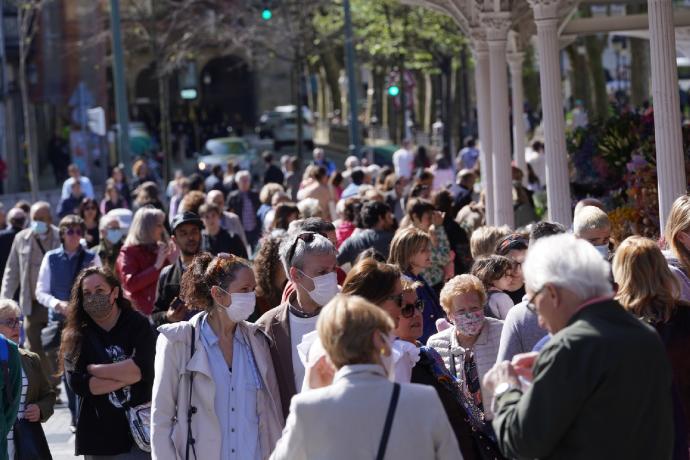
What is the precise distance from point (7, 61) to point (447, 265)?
136 ft

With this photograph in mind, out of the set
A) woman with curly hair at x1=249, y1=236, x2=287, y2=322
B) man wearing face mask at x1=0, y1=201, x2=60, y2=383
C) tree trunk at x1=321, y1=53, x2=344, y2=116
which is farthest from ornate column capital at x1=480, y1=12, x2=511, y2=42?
tree trunk at x1=321, y1=53, x2=344, y2=116

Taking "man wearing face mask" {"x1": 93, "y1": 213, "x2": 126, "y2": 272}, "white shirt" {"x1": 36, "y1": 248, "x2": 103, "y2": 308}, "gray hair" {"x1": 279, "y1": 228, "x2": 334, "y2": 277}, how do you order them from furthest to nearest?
"man wearing face mask" {"x1": 93, "y1": 213, "x2": 126, "y2": 272}, "white shirt" {"x1": 36, "y1": 248, "x2": 103, "y2": 308}, "gray hair" {"x1": 279, "y1": 228, "x2": 334, "y2": 277}

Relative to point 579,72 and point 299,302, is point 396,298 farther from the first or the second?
point 579,72

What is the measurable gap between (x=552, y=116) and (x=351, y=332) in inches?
426

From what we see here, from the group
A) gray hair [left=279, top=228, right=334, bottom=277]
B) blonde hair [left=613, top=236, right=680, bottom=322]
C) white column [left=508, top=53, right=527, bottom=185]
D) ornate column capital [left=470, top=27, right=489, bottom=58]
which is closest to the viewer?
blonde hair [left=613, top=236, right=680, bottom=322]

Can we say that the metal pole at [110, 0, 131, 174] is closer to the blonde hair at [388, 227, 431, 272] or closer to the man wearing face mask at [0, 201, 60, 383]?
the man wearing face mask at [0, 201, 60, 383]

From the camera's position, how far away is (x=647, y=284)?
21.1 ft

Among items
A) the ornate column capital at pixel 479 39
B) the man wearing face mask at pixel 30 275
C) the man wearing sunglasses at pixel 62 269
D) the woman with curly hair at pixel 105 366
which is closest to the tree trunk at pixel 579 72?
the ornate column capital at pixel 479 39

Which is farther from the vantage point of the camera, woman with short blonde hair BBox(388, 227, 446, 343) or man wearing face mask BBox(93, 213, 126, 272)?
man wearing face mask BBox(93, 213, 126, 272)

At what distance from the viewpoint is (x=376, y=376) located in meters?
5.11

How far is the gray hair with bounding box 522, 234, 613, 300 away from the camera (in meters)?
5.06

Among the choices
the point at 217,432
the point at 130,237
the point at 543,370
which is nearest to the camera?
the point at 543,370

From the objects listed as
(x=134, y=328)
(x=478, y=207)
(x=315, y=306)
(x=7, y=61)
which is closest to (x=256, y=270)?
(x=134, y=328)

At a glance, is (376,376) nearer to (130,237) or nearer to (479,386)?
(479,386)
